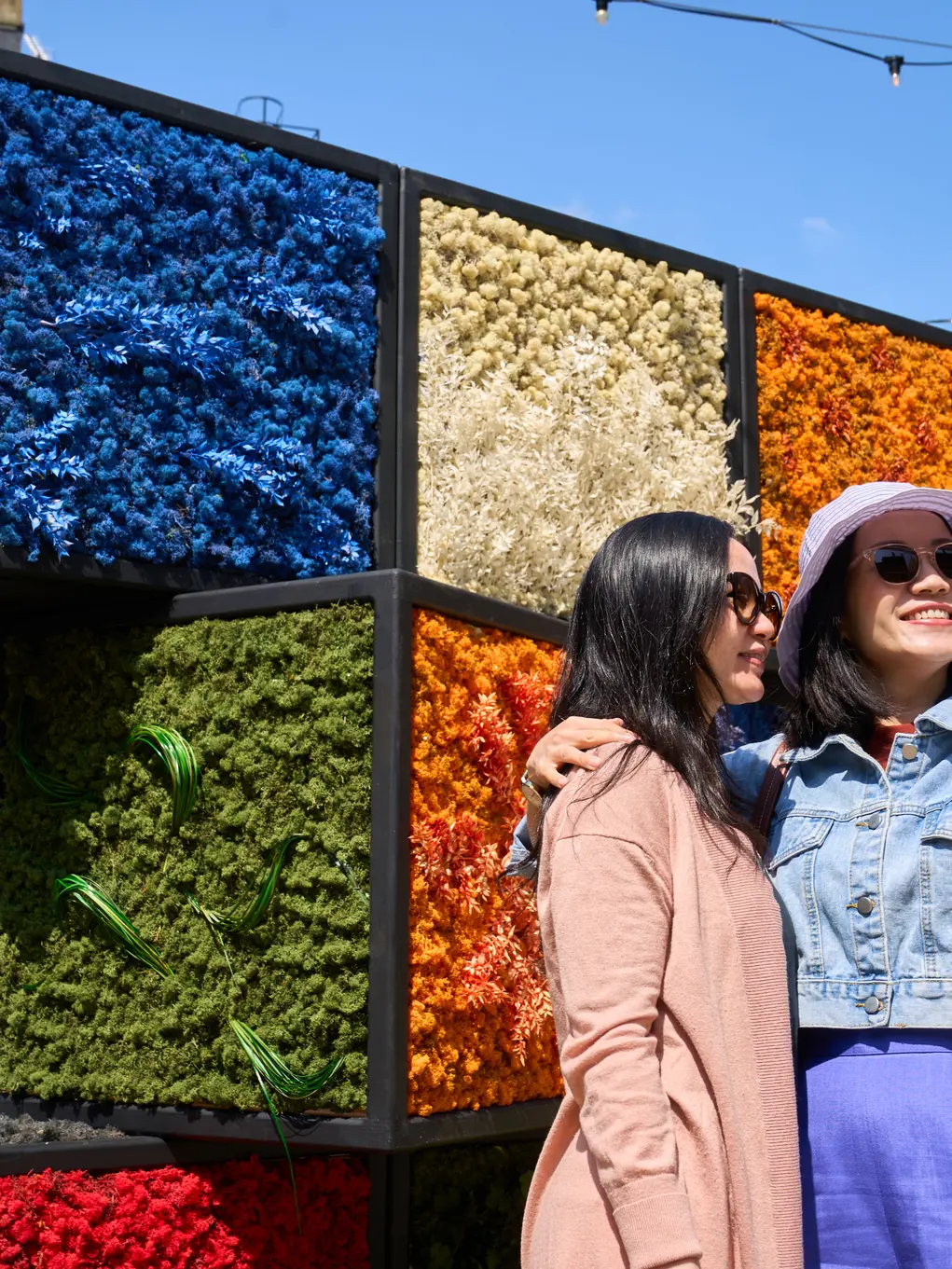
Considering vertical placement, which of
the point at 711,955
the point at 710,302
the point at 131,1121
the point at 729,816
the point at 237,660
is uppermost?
the point at 710,302

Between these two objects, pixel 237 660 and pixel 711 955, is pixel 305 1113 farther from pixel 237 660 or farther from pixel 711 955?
pixel 711 955

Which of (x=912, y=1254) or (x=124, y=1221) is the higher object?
(x=912, y=1254)

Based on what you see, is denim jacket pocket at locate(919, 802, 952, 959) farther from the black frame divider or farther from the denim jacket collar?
the black frame divider

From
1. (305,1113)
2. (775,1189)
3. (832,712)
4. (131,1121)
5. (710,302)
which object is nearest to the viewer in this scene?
(775,1189)

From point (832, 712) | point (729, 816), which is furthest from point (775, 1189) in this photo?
point (832, 712)

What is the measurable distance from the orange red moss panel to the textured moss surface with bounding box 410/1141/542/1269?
20 centimetres

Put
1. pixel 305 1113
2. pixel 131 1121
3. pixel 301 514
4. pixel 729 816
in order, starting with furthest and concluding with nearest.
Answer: pixel 301 514, pixel 131 1121, pixel 305 1113, pixel 729 816

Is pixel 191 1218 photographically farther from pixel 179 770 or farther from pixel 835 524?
pixel 835 524

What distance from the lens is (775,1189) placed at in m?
1.80

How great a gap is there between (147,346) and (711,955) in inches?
92.9

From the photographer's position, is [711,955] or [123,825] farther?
[123,825]

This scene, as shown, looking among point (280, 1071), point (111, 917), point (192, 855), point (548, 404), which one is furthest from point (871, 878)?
point (548, 404)

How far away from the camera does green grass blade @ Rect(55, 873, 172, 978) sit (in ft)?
11.4

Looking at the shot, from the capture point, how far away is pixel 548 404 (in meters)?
4.44
